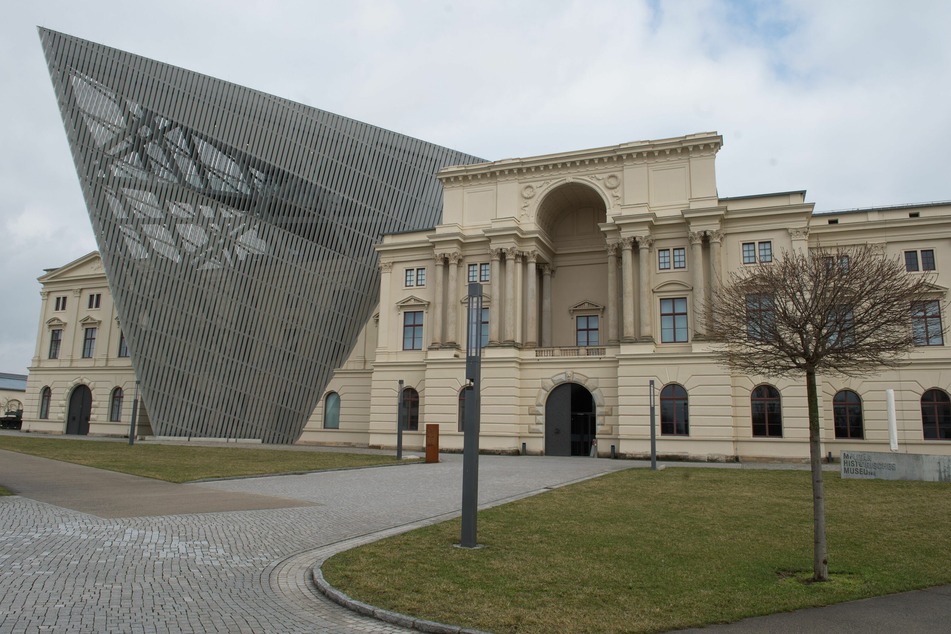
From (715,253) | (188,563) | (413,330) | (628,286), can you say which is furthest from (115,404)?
(188,563)

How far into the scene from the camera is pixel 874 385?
3644 centimetres

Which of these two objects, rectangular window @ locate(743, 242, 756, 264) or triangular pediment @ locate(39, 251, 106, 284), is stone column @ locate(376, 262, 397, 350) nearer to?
rectangular window @ locate(743, 242, 756, 264)

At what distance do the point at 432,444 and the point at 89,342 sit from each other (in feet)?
149

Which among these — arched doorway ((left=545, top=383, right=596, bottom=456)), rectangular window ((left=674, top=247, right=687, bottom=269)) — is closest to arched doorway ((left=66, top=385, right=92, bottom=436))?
arched doorway ((left=545, top=383, right=596, bottom=456))

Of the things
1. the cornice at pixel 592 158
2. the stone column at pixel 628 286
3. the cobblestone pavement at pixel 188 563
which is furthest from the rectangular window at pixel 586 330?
the cobblestone pavement at pixel 188 563

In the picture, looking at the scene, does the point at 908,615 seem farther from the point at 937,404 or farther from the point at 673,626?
the point at 937,404

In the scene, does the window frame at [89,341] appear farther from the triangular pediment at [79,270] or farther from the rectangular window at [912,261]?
the rectangular window at [912,261]

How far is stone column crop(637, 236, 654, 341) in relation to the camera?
1553 inches

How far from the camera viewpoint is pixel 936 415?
35438mm

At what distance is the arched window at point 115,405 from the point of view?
5916cm

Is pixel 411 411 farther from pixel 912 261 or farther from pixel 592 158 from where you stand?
pixel 912 261

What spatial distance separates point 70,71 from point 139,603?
5310 centimetres

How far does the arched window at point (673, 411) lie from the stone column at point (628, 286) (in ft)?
12.4

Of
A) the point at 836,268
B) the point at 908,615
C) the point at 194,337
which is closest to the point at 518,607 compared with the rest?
the point at 908,615
